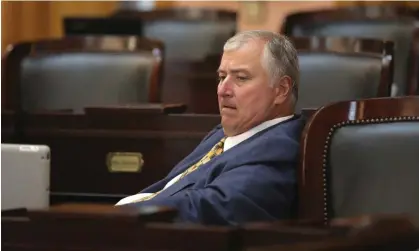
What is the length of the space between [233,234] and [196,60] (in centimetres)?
233

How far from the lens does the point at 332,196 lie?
164cm

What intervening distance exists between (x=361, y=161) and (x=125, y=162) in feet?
3.02

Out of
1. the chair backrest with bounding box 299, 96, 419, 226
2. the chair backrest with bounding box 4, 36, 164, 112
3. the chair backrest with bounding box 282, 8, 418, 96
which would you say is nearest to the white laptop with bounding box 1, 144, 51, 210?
the chair backrest with bounding box 299, 96, 419, 226

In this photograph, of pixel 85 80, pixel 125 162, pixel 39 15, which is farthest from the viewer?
pixel 39 15

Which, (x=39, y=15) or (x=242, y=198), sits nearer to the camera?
(x=242, y=198)

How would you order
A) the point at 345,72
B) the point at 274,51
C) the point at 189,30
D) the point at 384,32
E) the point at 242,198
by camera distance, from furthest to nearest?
1. the point at 189,30
2. the point at 384,32
3. the point at 345,72
4. the point at 274,51
5. the point at 242,198

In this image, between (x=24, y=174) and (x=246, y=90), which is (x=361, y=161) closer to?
(x=246, y=90)

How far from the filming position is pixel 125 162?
7.87ft

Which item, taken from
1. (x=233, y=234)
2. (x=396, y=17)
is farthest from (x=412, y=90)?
(x=233, y=234)

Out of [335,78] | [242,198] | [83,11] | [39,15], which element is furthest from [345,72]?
[83,11]

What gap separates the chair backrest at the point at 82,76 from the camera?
293 cm

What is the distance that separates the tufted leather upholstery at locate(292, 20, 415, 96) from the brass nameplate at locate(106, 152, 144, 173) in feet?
3.53

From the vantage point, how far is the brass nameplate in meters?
2.38

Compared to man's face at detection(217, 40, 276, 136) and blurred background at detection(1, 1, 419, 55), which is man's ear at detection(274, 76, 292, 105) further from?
blurred background at detection(1, 1, 419, 55)
